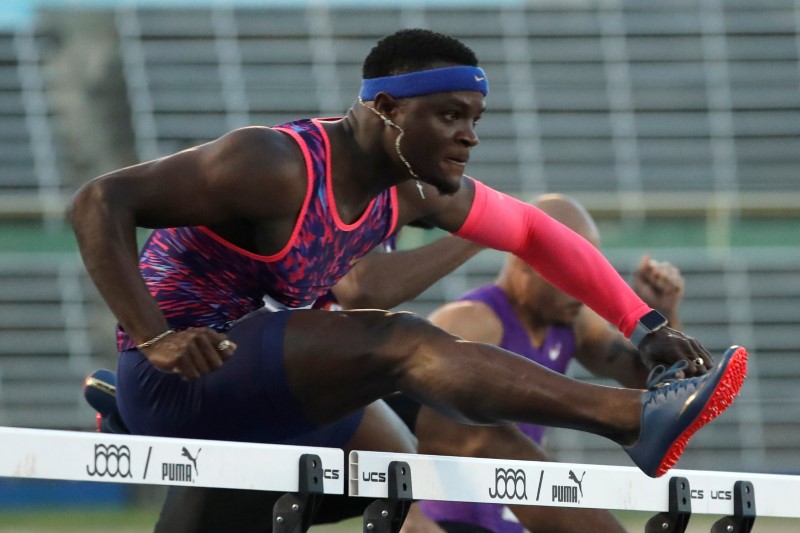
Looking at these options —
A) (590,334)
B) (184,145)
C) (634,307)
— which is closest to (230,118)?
(184,145)

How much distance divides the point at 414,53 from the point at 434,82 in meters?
0.10

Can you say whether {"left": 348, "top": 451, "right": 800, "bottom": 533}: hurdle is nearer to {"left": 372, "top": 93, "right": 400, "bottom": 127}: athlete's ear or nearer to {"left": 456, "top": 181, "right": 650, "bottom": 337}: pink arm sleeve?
{"left": 456, "top": 181, "right": 650, "bottom": 337}: pink arm sleeve

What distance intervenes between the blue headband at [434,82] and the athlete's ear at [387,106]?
0.04 ft

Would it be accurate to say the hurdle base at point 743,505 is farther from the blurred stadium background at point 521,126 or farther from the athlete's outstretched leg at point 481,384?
the blurred stadium background at point 521,126

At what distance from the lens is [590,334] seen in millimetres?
5570

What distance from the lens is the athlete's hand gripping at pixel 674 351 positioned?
12.0 feet

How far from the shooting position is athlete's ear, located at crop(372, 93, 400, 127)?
3.71m

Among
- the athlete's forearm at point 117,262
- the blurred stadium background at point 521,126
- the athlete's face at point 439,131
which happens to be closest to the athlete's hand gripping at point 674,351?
the athlete's face at point 439,131

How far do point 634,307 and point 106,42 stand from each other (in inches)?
327

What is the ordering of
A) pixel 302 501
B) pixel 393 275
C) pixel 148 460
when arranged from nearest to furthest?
pixel 148 460, pixel 302 501, pixel 393 275

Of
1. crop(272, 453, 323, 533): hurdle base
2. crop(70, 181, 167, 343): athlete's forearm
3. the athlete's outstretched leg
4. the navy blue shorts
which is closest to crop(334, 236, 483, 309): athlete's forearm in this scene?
the navy blue shorts

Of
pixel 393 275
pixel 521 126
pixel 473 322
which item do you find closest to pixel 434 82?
pixel 393 275

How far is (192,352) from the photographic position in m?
3.26

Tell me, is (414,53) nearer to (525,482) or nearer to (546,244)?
(546,244)
